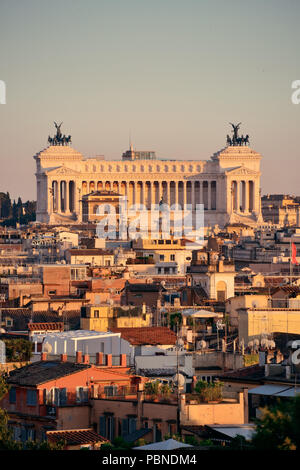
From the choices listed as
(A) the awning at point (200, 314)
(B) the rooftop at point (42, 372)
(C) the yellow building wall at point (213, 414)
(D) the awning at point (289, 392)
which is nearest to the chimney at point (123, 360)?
(B) the rooftop at point (42, 372)

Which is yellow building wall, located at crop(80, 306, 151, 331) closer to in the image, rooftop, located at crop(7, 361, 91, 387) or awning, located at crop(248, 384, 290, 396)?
rooftop, located at crop(7, 361, 91, 387)

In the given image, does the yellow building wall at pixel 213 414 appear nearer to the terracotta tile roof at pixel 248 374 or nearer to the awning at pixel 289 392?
the awning at pixel 289 392

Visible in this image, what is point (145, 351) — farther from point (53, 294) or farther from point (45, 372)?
point (53, 294)

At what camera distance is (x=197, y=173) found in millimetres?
149750

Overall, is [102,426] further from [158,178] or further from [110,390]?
[158,178]

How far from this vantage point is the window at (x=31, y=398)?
23.0m

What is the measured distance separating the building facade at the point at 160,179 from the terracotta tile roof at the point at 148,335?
113793 millimetres

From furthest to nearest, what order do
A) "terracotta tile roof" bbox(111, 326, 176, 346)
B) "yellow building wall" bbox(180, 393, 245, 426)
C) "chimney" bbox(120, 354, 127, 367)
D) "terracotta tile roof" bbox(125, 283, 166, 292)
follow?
"terracotta tile roof" bbox(125, 283, 166, 292) → "terracotta tile roof" bbox(111, 326, 176, 346) → "chimney" bbox(120, 354, 127, 367) → "yellow building wall" bbox(180, 393, 245, 426)

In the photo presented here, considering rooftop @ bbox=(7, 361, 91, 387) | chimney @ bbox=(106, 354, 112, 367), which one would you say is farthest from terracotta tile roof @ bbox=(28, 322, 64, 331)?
rooftop @ bbox=(7, 361, 91, 387)

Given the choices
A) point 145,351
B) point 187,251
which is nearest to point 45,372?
point 145,351

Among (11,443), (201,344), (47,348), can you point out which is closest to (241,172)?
(201,344)

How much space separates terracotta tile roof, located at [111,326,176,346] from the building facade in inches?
4480

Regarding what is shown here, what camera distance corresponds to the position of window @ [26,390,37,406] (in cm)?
2302
